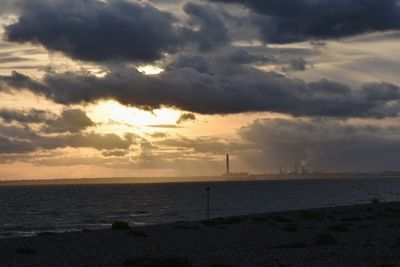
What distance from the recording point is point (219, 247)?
3678 centimetres

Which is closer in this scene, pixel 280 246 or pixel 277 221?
pixel 280 246

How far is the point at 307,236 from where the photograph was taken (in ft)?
140

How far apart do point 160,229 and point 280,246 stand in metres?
16.1

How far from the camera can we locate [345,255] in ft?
103

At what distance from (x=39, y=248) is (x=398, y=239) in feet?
74.6

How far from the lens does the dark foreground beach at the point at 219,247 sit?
2984 cm

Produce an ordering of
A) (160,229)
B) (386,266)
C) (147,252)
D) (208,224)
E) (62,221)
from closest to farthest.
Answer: (386,266)
(147,252)
(160,229)
(208,224)
(62,221)

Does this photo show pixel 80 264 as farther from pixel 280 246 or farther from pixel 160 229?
pixel 160 229

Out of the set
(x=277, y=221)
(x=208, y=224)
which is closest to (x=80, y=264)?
(x=208, y=224)

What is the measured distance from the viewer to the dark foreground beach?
29.8 m

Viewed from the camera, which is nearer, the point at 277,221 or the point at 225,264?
the point at 225,264

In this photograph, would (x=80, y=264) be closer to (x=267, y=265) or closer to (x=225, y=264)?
(x=225, y=264)

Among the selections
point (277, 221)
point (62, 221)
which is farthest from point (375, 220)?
point (62, 221)

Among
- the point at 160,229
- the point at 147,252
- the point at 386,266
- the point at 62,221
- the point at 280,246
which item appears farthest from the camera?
the point at 62,221
